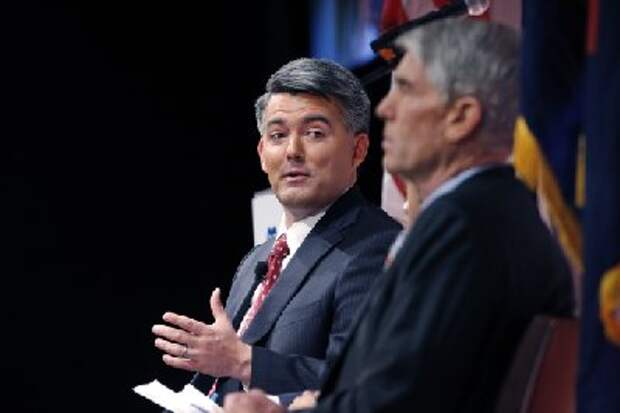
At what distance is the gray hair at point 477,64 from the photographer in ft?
5.84

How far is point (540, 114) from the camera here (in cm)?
187

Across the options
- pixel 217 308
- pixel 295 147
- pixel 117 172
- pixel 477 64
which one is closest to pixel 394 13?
pixel 295 147

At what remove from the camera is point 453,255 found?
160cm

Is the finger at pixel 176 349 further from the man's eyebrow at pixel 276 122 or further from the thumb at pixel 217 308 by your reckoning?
the man's eyebrow at pixel 276 122

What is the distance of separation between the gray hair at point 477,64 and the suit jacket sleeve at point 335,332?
80 centimetres

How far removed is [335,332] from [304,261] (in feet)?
0.74

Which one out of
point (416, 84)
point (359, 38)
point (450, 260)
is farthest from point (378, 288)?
point (359, 38)

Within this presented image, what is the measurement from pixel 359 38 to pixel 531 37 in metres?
2.80

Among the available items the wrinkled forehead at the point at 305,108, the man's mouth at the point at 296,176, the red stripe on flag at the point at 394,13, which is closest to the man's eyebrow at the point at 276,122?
the wrinkled forehead at the point at 305,108

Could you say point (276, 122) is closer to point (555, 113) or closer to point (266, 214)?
point (266, 214)

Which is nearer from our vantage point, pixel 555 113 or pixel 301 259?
pixel 555 113

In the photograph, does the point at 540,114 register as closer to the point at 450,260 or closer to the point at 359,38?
the point at 450,260

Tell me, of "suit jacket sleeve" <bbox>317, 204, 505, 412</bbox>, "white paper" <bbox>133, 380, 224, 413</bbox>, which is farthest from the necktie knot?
"suit jacket sleeve" <bbox>317, 204, 505, 412</bbox>

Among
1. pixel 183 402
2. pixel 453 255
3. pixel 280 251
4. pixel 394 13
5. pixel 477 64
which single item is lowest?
pixel 183 402
